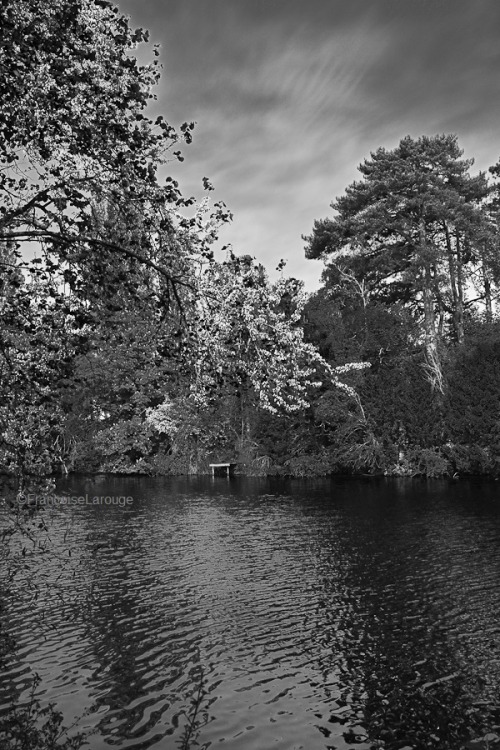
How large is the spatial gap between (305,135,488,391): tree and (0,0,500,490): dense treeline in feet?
0.59

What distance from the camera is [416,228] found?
48.7 metres

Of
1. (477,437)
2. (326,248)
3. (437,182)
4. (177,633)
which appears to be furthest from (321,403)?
(177,633)

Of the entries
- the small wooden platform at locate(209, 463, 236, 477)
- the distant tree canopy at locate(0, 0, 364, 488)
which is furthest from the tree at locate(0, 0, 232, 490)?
the small wooden platform at locate(209, 463, 236, 477)

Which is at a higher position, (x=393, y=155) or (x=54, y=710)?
(x=393, y=155)

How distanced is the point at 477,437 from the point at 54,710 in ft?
121

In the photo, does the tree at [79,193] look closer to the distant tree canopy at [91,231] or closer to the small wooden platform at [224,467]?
the distant tree canopy at [91,231]

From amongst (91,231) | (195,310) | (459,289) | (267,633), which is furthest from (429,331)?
(91,231)

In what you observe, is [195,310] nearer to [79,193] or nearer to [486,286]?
[79,193]

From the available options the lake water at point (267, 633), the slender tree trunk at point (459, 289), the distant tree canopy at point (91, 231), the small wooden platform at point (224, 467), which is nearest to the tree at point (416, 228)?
the slender tree trunk at point (459, 289)

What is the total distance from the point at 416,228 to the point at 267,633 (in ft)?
138

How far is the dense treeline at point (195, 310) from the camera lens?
23.5 ft

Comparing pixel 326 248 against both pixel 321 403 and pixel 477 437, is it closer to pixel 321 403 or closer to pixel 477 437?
pixel 321 403

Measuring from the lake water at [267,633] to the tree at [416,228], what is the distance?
2763cm

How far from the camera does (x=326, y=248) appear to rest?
52.7 m
